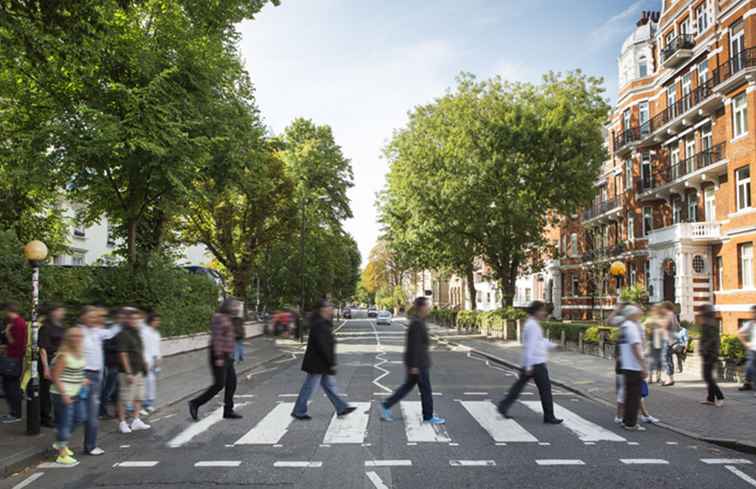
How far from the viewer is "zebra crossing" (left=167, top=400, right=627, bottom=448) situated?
895cm

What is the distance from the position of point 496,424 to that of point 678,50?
30518 millimetres

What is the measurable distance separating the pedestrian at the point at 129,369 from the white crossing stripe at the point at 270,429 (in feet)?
6.28

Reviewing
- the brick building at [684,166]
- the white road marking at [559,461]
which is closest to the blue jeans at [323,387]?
the white road marking at [559,461]

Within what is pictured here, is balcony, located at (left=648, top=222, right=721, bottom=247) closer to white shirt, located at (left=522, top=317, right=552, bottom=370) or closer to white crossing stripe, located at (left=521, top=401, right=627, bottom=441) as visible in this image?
white crossing stripe, located at (left=521, top=401, right=627, bottom=441)

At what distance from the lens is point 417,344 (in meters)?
9.72

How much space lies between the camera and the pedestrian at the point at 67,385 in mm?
7777

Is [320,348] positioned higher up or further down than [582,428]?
higher up

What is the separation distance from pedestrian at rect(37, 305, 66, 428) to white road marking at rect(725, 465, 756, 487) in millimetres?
9071

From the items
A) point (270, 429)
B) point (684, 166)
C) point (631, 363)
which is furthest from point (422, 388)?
point (684, 166)

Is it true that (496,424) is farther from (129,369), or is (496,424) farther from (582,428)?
(129,369)

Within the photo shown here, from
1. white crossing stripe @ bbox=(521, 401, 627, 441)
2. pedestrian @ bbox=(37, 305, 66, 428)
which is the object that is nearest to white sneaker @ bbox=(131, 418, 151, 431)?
pedestrian @ bbox=(37, 305, 66, 428)

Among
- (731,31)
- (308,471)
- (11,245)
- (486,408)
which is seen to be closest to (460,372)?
(486,408)

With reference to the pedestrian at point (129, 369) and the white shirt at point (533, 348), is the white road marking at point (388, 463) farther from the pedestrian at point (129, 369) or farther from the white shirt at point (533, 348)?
the pedestrian at point (129, 369)

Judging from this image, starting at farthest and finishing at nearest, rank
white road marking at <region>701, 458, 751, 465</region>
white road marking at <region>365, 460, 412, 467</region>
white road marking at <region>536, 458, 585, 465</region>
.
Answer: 1. white road marking at <region>701, 458, 751, 465</region>
2. white road marking at <region>536, 458, 585, 465</region>
3. white road marking at <region>365, 460, 412, 467</region>
